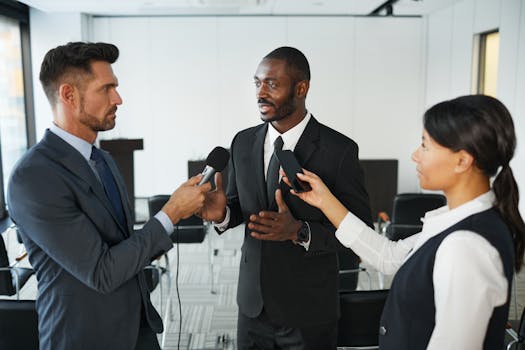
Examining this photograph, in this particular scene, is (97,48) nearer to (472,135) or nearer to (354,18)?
(472,135)

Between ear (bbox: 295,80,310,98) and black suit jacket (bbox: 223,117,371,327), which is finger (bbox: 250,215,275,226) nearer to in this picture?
black suit jacket (bbox: 223,117,371,327)

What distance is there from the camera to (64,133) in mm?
1692

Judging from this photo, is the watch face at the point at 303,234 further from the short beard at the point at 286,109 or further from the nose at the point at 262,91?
the nose at the point at 262,91

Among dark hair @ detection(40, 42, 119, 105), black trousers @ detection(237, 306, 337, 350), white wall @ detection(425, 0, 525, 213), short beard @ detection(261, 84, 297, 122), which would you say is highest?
white wall @ detection(425, 0, 525, 213)

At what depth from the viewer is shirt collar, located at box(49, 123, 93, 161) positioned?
1684 mm

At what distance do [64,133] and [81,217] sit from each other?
0.38 metres

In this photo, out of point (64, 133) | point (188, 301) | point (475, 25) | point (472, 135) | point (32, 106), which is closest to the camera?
point (472, 135)

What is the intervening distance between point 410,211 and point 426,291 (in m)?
3.41

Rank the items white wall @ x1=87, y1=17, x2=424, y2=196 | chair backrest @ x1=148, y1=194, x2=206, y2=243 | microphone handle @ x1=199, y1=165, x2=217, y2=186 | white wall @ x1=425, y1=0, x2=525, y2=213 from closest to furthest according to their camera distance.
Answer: microphone handle @ x1=199, y1=165, x2=217, y2=186 → chair backrest @ x1=148, y1=194, x2=206, y2=243 → white wall @ x1=425, y1=0, x2=525, y2=213 → white wall @ x1=87, y1=17, x2=424, y2=196

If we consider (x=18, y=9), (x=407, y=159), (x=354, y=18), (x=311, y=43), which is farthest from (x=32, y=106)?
(x=407, y=159)

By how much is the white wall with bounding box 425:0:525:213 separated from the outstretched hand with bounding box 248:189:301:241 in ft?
15.6

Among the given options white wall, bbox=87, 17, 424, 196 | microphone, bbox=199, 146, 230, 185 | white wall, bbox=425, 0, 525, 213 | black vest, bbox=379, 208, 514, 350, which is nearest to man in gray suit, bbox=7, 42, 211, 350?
microphone, bbox=199, 146, 230, 185

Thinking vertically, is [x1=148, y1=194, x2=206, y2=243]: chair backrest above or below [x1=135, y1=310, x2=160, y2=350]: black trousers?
below

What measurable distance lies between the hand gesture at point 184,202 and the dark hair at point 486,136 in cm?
87
